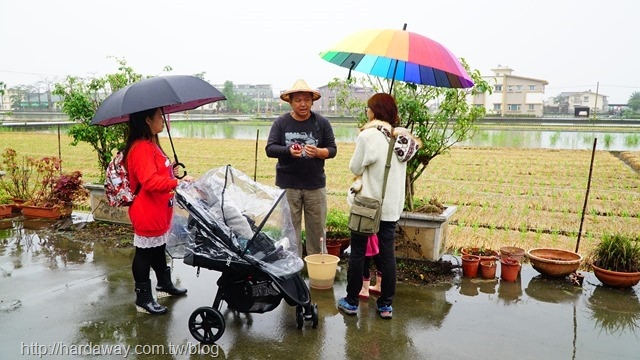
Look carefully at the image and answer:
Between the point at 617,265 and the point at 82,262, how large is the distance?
Result: 5.39m

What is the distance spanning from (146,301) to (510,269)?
11.0 feet

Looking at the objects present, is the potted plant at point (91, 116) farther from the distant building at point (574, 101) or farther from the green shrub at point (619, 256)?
the distant building at point (574, 101)

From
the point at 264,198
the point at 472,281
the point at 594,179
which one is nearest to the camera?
the point at 264,198

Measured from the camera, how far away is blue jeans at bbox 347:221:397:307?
370cm

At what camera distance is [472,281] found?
468cm

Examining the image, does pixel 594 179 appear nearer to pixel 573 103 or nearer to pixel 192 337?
pixel 192 337

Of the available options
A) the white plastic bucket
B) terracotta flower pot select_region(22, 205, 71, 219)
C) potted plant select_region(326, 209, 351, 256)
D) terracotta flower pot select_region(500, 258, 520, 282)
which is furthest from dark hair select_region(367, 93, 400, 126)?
terracotta flower pot select_region(22, 205, 71, 219)

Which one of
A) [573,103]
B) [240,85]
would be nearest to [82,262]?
[573,103]

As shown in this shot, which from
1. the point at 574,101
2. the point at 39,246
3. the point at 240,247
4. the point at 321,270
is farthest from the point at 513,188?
the point at 574,101

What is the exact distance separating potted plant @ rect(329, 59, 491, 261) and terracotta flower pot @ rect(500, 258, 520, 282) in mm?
650

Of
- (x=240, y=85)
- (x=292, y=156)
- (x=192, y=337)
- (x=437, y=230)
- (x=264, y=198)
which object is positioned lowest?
(x=192, y=337)

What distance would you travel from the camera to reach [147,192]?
361cm

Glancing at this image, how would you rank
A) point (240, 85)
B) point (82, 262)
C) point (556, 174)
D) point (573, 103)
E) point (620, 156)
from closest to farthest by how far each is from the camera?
1. point (82, 262)
2. point (556, 174)
3. point (620, 156)
4. point (573, 103)
5. point (240, 85)

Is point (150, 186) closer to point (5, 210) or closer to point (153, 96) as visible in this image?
point (153, 96)
